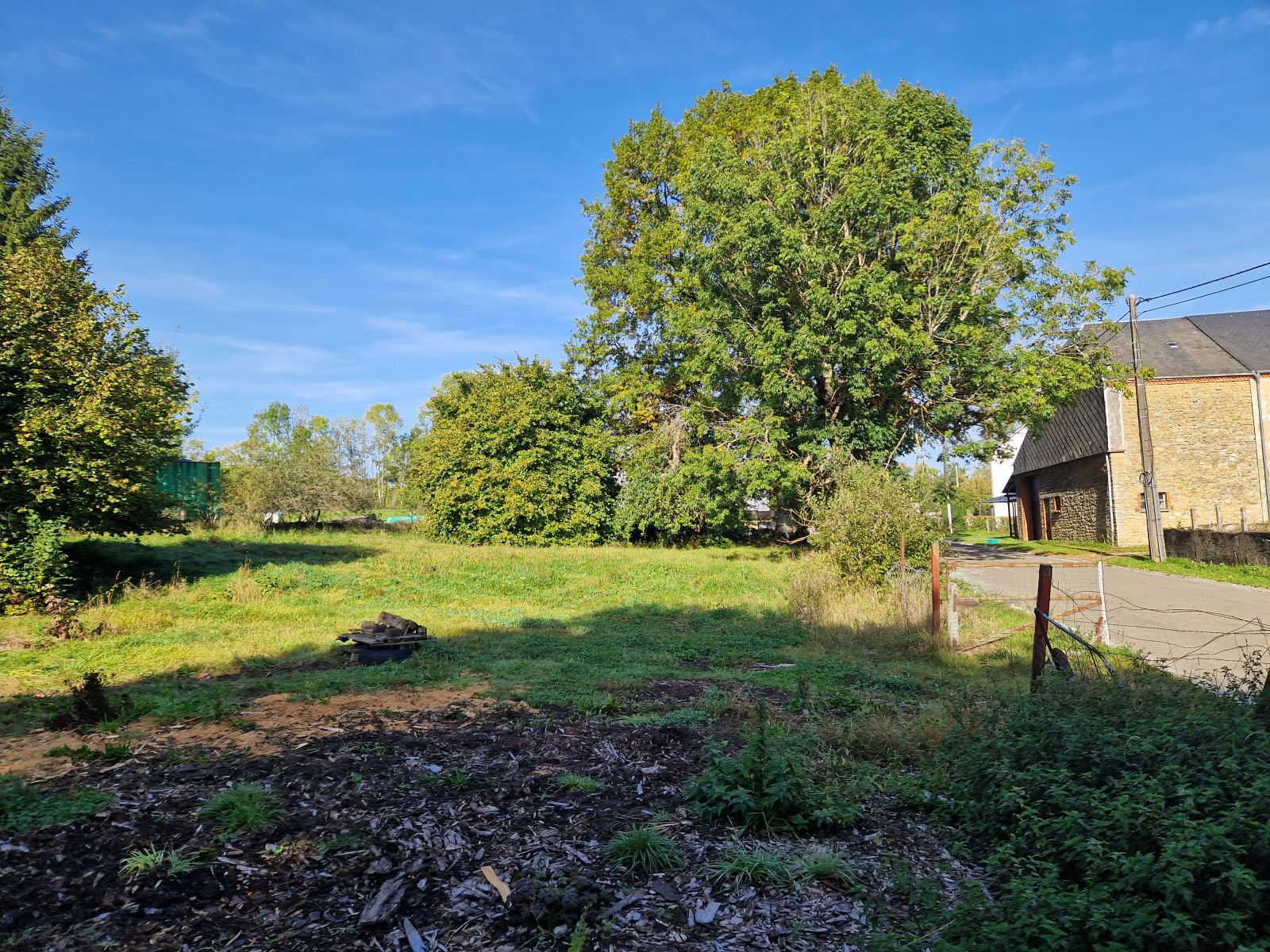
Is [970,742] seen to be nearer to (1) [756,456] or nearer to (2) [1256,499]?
(1) [756,456]

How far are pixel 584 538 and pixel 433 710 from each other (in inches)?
868

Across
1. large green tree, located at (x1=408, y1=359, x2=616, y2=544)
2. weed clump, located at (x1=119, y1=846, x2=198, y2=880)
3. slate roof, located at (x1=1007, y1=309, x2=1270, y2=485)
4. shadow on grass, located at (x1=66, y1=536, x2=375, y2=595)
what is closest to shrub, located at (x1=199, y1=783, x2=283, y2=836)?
weed clump, located at (x1=119, y1=846, x2=198, y2=880)

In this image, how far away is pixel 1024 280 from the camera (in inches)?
891

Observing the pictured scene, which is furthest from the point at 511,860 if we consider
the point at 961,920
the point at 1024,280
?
the point at 1024,280

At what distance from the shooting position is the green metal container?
74.8 ft

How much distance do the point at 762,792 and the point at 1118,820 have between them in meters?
2.01

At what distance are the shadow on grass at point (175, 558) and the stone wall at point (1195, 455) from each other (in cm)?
2839

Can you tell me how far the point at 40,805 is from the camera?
4617mm

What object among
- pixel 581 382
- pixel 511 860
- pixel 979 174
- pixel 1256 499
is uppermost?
pixel 979 174

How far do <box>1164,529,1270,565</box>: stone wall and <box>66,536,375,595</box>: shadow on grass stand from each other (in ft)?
78.2

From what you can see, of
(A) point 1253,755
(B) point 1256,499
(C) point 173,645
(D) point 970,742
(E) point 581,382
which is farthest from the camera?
(E) point 581,382

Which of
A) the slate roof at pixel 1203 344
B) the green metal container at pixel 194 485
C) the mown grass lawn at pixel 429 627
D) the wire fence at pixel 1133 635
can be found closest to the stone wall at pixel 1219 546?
the wire fence at pixel 1133 635

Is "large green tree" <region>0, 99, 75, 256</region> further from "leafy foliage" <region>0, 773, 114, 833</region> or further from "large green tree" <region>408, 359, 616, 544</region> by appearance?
"leafy foliage" <region>0, 773, 114, 833</region>

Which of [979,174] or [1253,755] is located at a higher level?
[979,174]
